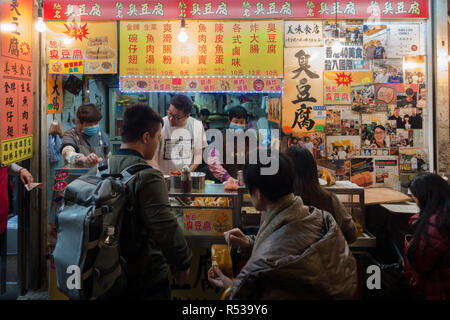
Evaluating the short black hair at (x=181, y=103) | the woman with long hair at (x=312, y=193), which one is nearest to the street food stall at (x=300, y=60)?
the short black hair at (x=181, y=103)

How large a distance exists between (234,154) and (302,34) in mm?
1777

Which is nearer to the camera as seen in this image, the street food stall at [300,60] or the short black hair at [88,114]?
the short black hair at [88,114]

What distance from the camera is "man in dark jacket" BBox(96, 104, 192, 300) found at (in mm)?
2352

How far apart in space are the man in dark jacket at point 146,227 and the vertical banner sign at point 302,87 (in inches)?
111

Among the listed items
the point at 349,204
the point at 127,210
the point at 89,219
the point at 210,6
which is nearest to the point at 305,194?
the point at 349,204

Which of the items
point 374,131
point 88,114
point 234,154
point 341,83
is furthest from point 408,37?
point 88,114

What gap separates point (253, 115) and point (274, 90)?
167cm

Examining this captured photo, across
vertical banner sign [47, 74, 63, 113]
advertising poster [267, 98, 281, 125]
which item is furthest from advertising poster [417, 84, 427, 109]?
vertical banner sign [47, 74, 63, 113]

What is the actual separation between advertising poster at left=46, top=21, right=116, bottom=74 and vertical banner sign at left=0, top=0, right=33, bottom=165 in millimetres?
377

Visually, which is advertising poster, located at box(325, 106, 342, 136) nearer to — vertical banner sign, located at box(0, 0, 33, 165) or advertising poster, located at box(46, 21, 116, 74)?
advertising poster, located at box(46, 21, 116, 74)

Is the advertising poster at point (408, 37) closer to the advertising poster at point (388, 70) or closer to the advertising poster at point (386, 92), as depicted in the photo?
the advertising poster at point (388, 70)

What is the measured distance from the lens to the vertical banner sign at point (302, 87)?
4.98m

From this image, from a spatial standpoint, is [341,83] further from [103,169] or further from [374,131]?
[103,169]

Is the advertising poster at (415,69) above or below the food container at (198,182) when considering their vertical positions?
above
